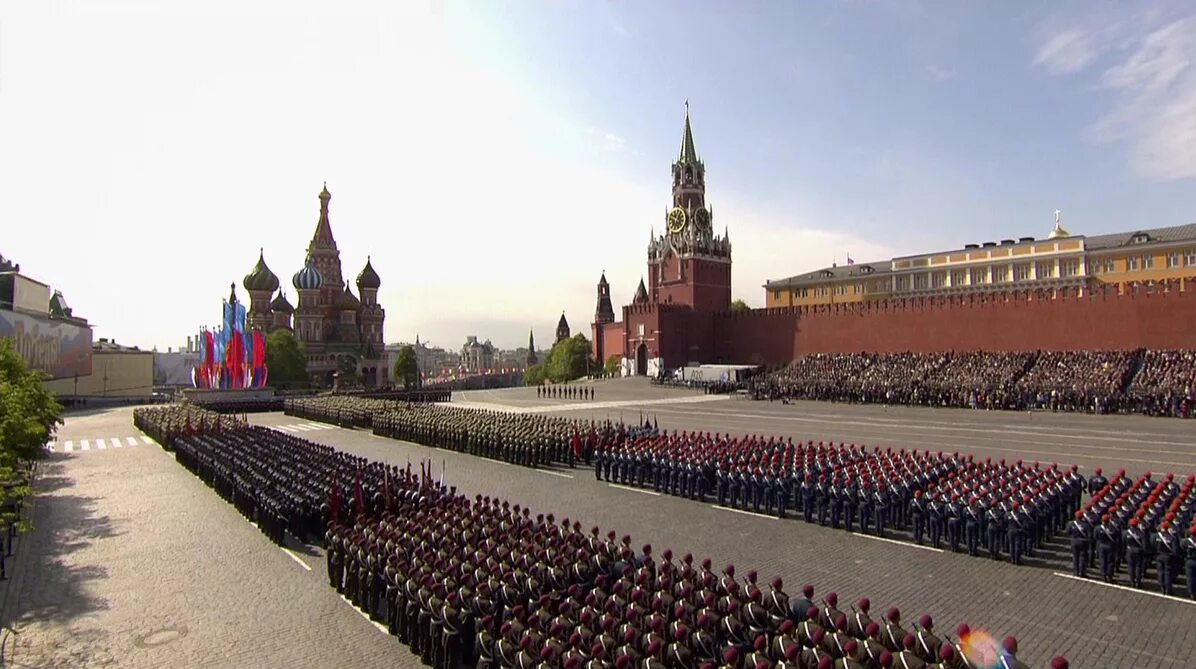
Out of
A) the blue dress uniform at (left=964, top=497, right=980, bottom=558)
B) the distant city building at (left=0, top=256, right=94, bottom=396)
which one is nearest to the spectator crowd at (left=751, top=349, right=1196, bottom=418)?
the blue dress uniform at (left=964, top=497, right=980, bottom=558)

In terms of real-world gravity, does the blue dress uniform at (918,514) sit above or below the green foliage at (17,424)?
below

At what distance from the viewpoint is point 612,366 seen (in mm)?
64000

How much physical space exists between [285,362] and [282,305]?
9.97 meters

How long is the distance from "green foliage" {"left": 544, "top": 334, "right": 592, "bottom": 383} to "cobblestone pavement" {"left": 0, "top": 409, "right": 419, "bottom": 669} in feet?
190

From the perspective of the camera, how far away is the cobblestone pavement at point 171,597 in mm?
7031

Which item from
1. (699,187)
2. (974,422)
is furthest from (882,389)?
(699,187)

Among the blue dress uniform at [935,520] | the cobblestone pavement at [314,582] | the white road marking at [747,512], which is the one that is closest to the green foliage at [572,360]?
the cobblestone pavement at [314,582]

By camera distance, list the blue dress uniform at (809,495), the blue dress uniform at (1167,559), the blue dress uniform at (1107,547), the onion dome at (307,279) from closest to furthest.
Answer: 1. the blue dress uniform at (1167,559)
2. the blue dress uniform at (1107,547)
3. the blue dress uniform at (809,495)
4. the onion dome at (307,279)

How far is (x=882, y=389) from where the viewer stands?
34031 mm

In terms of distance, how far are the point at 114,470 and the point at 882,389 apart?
30207mm

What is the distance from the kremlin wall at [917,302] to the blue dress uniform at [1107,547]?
30.6m

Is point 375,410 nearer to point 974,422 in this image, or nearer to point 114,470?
point 114,470

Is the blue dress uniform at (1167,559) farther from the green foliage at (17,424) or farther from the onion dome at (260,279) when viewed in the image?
the onion dome at (260,279)

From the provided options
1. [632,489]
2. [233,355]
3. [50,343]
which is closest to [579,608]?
[632,489]
